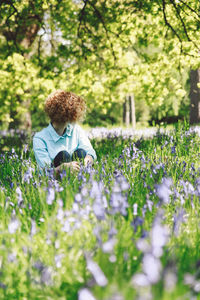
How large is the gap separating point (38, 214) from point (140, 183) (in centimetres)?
96

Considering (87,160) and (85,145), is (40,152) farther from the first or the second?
(85,145)

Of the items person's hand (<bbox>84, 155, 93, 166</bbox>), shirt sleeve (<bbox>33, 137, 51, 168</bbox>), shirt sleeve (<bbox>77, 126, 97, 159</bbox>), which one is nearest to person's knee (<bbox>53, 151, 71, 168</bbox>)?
shirt sleeve (<bbox>33, 137, 51, 168</bbox>)

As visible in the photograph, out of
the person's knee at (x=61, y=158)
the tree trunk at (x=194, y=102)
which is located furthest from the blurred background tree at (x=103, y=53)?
the person's knee at (x=61, y=158)

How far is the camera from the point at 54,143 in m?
3.90

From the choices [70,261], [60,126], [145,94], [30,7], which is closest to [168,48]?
[145,94]

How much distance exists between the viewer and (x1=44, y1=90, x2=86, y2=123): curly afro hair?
12.4ft

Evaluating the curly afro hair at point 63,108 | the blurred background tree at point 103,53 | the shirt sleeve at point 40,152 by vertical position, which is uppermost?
the blurred background tree at point 103,53

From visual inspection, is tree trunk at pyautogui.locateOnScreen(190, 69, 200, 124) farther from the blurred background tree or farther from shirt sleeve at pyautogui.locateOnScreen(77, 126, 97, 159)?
shirt sleeve at pyautogui.locateOnScreen(77, 126, 97, 159)

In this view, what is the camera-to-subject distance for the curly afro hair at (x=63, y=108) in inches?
148

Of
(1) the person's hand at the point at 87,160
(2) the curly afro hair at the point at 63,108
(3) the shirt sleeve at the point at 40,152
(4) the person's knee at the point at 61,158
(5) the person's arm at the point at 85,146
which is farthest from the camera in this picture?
(5) the person's arm at the point at 85,146

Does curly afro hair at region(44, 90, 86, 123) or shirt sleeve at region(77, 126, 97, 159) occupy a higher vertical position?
curly afro hair at region(44, 90, 86, 123)

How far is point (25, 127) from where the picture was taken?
9867 millimetres

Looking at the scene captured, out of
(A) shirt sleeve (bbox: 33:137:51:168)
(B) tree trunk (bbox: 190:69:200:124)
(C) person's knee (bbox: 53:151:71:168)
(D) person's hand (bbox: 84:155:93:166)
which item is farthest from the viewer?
(B) tree trunk (bbox: 190:69:200:124)

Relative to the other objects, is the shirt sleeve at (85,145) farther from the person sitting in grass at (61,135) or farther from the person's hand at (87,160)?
the person's hand at (87,160)
